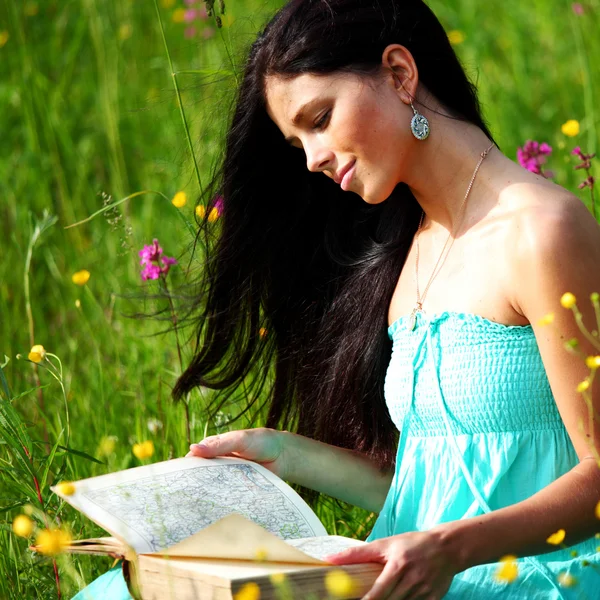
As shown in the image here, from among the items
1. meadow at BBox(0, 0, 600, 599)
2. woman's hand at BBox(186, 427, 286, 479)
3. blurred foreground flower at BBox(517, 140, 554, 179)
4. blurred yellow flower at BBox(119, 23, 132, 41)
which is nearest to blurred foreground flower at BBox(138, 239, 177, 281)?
meadow at BBox(0, 0, 600, 599)

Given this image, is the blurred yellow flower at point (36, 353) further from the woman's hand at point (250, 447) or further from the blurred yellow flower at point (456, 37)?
the blurred yellow flower at point (456, 37)

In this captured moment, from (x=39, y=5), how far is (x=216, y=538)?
4.43 metres

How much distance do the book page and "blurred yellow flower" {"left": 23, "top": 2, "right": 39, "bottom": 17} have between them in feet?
12.3

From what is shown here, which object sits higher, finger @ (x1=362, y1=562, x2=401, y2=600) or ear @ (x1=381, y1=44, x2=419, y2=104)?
ear @ (x1=381, y1=44, x2=419, y2=104)

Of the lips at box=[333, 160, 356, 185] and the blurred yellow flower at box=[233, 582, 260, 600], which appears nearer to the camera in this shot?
the blurred yellow flower at box=[233, 582, 260, 600]

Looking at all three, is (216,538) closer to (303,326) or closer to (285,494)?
(285,494)

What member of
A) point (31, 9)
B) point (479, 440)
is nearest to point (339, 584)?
point (479, 440)

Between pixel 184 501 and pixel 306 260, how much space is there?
0.89 m

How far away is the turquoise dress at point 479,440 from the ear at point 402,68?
0.43m

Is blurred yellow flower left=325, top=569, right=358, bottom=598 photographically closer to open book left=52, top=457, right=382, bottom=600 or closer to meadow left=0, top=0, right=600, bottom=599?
open book left=52, top=457, right=382, bottom=600

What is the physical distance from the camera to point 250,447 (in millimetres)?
2033

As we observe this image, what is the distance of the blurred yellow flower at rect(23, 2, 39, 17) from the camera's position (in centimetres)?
509

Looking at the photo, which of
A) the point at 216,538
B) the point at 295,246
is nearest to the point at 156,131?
the point at 295,246

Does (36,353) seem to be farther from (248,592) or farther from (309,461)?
(248,592)
